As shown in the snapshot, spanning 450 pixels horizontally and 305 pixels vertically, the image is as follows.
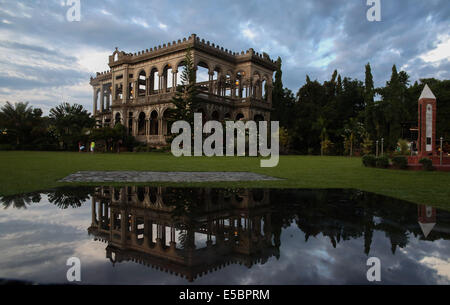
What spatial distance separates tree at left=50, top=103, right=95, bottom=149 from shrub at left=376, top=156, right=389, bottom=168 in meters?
32.4

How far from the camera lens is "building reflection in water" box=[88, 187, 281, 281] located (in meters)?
2.61

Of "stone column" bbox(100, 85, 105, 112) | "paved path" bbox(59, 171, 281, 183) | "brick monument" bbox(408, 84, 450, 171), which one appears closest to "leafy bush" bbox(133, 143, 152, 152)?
"stone column" bbox(100, 85, 105, 112)

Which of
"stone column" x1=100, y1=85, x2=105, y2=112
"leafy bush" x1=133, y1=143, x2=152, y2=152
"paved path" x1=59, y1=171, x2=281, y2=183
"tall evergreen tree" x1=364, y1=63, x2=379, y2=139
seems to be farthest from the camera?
"stone column" x1=100, y1=85, x2=105, y2=112

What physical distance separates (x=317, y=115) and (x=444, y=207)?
123 feet

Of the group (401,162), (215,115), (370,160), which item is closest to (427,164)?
(401,162)

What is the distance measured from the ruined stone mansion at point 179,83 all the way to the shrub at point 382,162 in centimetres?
2097

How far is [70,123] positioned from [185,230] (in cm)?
4250

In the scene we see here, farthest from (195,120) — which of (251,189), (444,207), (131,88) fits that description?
(444,207)

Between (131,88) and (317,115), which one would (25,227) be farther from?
(317,115)

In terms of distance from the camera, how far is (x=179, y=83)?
3222cm

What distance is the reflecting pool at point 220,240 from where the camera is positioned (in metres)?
2.29

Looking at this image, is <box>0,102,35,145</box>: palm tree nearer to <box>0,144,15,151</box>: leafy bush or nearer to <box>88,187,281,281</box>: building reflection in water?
<box>0,144,15,151</box>: leafy bush

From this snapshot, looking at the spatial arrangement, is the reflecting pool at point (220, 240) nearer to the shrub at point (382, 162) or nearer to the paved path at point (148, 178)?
the paved path at point (148, 178)

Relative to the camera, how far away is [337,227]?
3.63 metres
